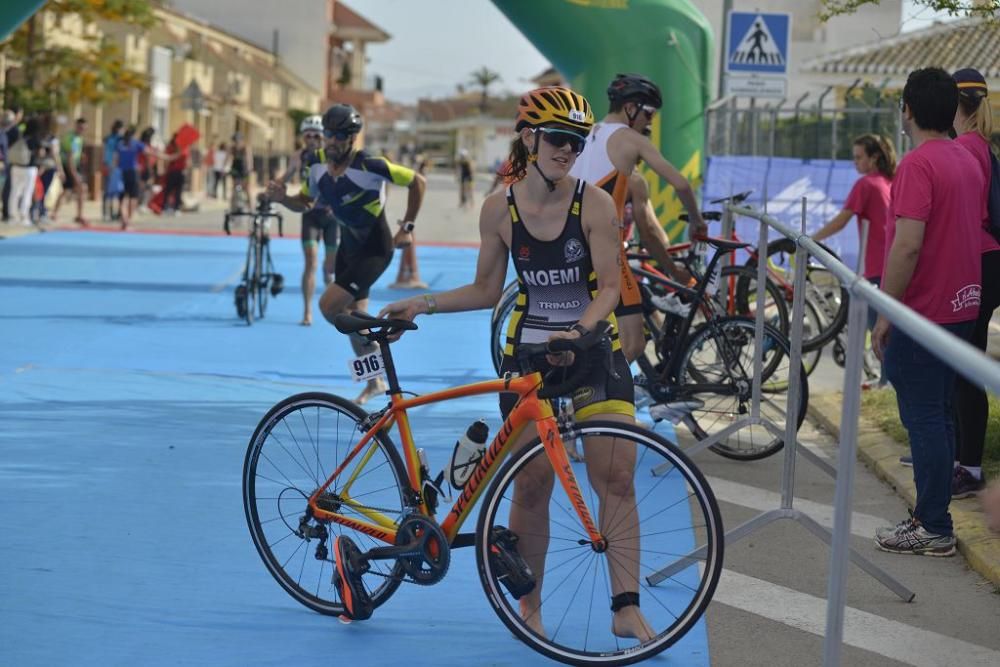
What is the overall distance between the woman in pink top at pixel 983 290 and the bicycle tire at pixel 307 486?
2.91m

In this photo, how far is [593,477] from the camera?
5.30 m

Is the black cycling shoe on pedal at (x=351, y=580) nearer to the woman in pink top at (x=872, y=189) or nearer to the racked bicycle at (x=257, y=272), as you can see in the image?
the woman in pink top at (x=872, y=189)

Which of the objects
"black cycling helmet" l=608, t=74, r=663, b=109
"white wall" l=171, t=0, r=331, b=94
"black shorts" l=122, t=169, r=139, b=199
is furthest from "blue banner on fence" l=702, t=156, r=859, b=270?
"white wall" l=171, t=0, r=331, b=94

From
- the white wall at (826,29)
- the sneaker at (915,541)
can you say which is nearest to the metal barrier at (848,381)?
the sneaker at (915,541)

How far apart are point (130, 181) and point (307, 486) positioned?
84.5ft

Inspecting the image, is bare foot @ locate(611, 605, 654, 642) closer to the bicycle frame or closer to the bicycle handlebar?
the bicycle frame

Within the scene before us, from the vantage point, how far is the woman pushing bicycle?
5289 millimetres

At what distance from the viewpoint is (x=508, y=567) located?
17.0 feet

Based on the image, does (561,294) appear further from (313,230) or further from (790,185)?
(790,185)

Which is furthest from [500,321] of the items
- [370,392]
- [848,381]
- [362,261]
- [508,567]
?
[848,381]

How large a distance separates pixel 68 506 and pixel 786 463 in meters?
3.33

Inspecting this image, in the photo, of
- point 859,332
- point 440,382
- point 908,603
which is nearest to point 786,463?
point 908,603

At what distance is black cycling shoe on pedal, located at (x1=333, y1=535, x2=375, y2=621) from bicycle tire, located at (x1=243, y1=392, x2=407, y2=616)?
5 centimetres

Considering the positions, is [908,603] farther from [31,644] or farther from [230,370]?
[230,370]
